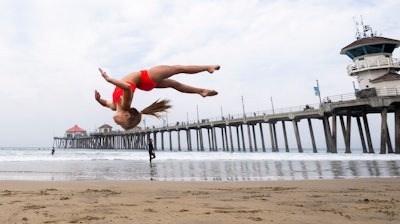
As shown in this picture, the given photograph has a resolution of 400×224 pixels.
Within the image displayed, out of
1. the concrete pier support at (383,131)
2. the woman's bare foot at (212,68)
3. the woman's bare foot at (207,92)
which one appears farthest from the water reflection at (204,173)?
the concrete pier support at (383,131)

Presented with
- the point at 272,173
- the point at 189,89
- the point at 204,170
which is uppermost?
the point at 189,89

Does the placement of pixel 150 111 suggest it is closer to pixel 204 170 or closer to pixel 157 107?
pixel 157 107

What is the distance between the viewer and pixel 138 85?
11.1ft

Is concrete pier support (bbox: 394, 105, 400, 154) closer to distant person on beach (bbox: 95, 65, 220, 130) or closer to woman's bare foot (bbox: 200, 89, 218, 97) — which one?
woman's bare foot (bbox: 200, 89, 218, 97)

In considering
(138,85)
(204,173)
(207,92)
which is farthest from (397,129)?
(138,85)

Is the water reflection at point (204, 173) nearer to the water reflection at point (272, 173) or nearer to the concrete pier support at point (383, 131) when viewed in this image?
the water reflection at point (272, 173)

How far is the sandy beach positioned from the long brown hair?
4.45 ft

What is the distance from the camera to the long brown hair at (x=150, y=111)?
3.34 m

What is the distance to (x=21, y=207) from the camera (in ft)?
16.4

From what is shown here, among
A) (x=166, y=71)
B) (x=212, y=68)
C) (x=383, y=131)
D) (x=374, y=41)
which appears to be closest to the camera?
(x=166, y=71)

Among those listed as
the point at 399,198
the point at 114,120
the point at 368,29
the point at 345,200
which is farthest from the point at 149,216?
the point at 368,29

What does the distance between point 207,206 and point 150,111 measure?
2.16 meters

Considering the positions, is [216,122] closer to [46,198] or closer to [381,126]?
[381,126]

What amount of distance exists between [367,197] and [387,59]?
1378 inches
